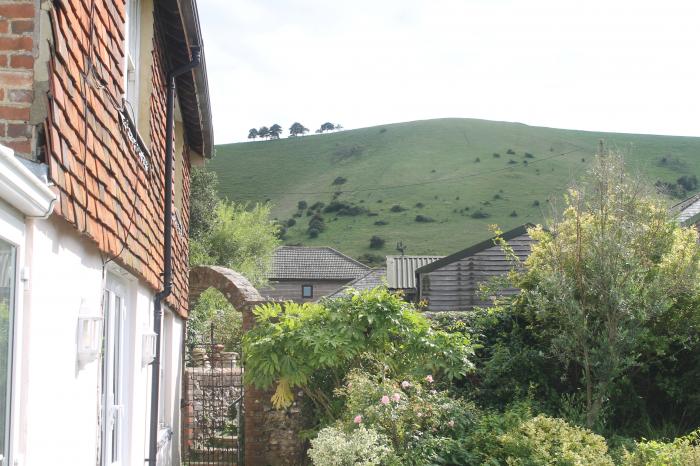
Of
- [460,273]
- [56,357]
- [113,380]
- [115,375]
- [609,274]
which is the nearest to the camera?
[56,357]

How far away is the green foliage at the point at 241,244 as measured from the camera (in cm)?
3666

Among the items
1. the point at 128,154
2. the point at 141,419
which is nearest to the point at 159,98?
the point at 128,154

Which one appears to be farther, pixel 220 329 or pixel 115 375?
pixel 220 329

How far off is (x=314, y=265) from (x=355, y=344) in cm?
5000

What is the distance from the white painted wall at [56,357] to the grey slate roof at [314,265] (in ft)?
177

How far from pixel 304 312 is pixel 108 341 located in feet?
17.9

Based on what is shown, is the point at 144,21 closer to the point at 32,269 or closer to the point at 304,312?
the point at 32,269

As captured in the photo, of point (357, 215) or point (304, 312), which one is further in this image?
point (357, 215)

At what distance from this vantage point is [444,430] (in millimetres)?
9781

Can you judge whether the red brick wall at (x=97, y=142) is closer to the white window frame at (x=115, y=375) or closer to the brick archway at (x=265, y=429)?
the white window frame at (x=115, y=375)

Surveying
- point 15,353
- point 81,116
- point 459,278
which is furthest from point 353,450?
point 459,278

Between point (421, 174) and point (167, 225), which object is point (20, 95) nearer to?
point (167, 225)

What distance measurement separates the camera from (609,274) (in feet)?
34.1

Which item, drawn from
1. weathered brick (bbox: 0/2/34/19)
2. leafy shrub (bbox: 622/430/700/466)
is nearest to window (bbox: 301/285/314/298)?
leafy shrub (bbox: 622/430/700/466)
